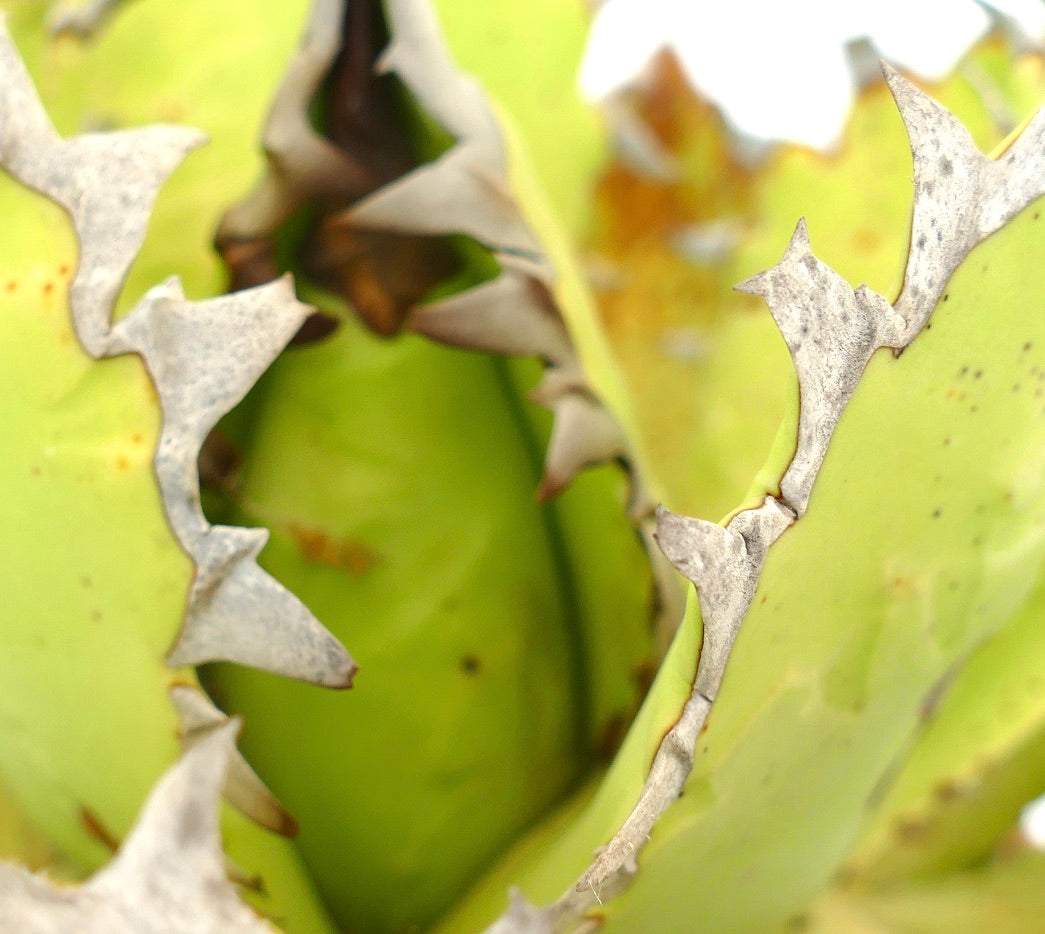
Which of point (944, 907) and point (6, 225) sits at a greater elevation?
point (6, 225)

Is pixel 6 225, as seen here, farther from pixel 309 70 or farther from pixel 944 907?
pixel 944 907

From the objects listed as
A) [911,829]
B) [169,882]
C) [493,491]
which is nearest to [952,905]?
[911,829]

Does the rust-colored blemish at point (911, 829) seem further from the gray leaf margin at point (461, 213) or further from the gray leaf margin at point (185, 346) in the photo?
the gray leaf margin at point (185, 346)

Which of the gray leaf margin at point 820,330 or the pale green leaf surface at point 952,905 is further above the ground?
the gray leaf margin at point 820,330

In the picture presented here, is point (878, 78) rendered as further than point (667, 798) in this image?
Yes

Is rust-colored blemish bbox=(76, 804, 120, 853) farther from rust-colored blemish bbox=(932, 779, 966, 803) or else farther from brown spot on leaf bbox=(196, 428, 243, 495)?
rust-colored blemish bbox=(932, 779, 966, 803)

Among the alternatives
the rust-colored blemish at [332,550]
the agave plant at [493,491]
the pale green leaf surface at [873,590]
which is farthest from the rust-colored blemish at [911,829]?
the rust-colored blemish at [332,550]

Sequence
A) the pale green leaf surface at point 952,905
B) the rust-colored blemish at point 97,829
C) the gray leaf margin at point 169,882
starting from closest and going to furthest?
the gray leaf margin at point 169,882 < the rust-colored blemish at point 97,829 < the pale green leaf surface at point 952,905

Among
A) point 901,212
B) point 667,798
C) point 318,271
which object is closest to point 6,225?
point 318,271

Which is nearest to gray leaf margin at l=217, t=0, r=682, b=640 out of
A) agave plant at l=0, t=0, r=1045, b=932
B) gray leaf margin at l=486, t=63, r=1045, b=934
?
agave plant at l=0, t=0, r=1045, b=932
